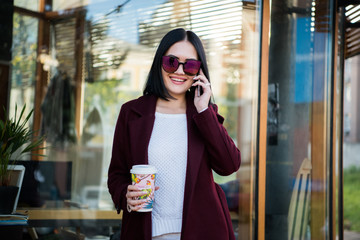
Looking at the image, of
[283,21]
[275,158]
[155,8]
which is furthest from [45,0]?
[275,158]

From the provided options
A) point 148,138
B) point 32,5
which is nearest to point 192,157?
point 148,138

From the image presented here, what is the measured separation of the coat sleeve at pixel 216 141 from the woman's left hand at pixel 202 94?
3 cm

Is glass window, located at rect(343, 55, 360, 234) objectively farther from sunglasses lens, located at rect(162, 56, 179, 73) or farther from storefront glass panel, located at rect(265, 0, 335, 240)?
sunglasses lens, located at rect(162, 56, 179, 73)

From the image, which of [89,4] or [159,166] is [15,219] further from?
[89,4]

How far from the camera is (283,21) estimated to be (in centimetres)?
418

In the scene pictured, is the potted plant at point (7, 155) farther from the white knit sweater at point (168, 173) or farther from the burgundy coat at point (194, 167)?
the white knit sweater at point (168, 173)

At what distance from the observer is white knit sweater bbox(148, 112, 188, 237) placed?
1660mm

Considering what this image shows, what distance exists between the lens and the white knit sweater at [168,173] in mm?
1660

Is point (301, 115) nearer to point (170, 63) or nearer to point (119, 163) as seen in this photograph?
point (170, 63)

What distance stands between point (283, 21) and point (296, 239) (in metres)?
2.06

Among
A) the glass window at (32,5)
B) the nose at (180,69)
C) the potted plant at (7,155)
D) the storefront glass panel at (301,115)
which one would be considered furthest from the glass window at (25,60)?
the nose at (180,69)

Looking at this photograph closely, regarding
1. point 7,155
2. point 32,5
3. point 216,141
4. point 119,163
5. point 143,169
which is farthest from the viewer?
point 32,5

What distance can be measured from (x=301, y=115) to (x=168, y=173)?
279cm

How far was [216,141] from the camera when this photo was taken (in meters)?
1.66
